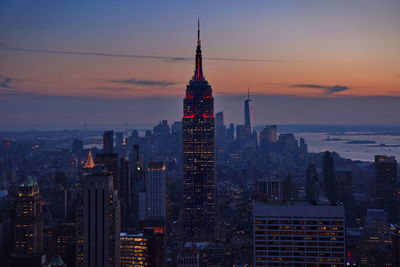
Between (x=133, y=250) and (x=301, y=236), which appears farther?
(x=133, y=250)

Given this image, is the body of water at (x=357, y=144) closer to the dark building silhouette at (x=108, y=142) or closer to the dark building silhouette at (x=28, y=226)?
the dark building silhouette at (x=108, y=142)

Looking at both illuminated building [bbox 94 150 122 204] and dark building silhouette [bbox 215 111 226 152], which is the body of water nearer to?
illuminated building [bbox 94 150 122 204]

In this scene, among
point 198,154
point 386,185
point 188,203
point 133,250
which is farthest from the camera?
point 198,154

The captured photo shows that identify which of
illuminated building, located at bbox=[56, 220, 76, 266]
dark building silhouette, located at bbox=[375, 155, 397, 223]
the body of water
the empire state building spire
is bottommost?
illuminated building, located at bbox=[56, 220, 76, 266]

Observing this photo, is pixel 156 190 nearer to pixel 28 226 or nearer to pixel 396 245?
pixel 28 226

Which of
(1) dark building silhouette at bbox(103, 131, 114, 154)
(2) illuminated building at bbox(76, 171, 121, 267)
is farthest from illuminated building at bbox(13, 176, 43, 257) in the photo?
(1) dark building silhouette at bbox(103, 131, 114, 154)

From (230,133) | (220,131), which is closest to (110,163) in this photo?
(230,133)

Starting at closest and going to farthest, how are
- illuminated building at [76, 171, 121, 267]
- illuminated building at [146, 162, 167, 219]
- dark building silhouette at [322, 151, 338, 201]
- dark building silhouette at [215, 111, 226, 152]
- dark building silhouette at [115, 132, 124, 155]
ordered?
1. illuminated building at [76, 171, 121, 267]
2. dark building silhouette at [322, 151, 338, 201]
3. dark building silhouette at [115, 132, 124, 155]
4. illuminated building at [146, 162, 167, 219]
5. dark building silhouette at [215, 111, 226, 152]
